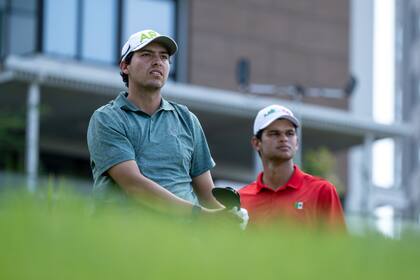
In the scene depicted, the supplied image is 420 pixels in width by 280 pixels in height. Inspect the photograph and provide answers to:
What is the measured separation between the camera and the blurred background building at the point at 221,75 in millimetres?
30219

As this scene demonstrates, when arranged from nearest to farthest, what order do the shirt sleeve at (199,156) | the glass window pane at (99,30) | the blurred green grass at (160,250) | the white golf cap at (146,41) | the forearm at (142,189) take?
1. the blurred green grass at (160,250)
2. the forearm at (142,189)
3. the white golf cap at (146,41)
4. the shirt sleeve at (199,156)
5. the glass window pane at (99,30)

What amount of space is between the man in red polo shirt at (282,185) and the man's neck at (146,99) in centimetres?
102

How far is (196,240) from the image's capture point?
3.45 meters

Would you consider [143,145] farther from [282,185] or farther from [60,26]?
[60,26]

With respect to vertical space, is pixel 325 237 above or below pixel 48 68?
above

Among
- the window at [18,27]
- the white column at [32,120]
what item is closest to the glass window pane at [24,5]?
the window at [18,27]

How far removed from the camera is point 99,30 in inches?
1265

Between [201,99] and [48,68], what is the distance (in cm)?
383

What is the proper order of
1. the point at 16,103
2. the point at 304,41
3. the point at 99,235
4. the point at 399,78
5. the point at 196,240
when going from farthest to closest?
the point at 399,78 → the point at 304,41 → the point at 16,103 → the point at 196,240 → the point at 99,235

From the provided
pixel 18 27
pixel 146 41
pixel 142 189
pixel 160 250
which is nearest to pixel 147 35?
pixel 146 41

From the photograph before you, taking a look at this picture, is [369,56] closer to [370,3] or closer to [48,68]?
[370,3]

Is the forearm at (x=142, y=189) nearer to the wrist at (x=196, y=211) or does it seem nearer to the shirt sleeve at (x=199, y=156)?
the wrist at (x=196, y=211)

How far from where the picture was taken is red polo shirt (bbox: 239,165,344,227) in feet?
23.1

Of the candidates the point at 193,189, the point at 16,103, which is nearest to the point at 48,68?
the point at 16,103
